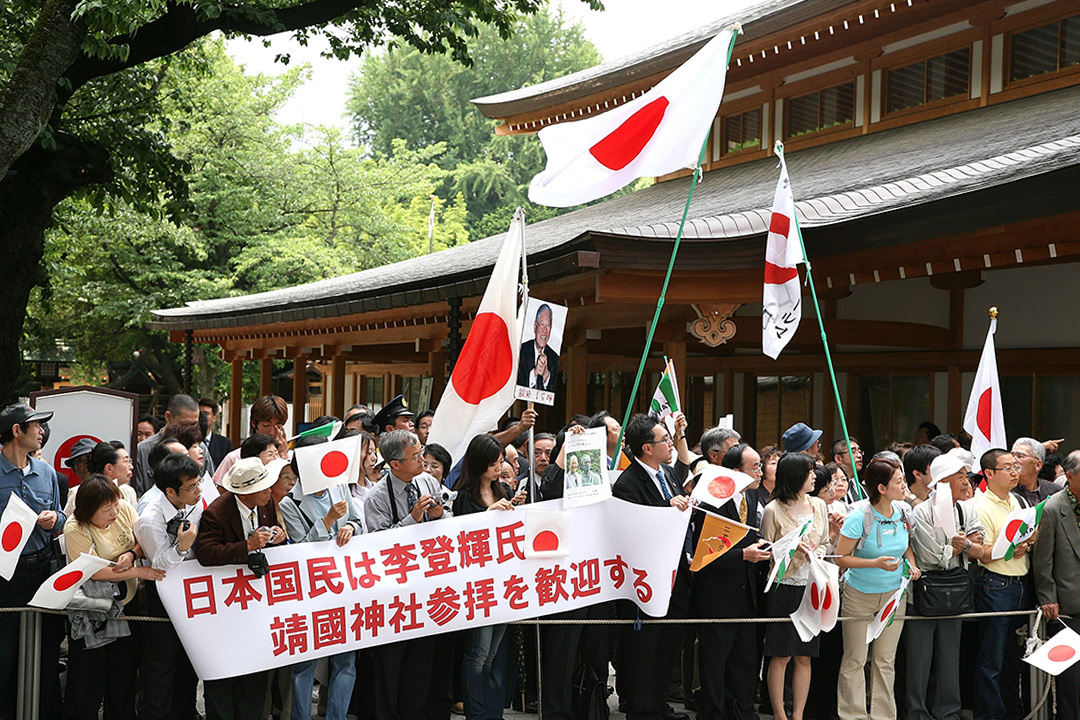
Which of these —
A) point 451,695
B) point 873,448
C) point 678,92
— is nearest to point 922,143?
point 873,448

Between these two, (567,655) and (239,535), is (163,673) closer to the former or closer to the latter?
(239,535)

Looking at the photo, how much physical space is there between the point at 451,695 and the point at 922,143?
335 inches

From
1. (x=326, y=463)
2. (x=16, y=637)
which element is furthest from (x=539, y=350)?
(x=16, y=637)

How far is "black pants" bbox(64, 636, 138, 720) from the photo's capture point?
5.80 metres

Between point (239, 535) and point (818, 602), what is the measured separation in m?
3.21

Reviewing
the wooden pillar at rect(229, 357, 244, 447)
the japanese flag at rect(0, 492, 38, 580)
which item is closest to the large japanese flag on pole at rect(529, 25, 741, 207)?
the japanese flag at rect(0, 492, 38, 580)

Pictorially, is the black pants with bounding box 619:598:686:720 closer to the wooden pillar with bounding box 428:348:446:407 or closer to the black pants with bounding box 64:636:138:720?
the black pants with bounding box 64:636:138:720

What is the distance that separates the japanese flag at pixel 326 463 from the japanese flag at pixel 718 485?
1878mm

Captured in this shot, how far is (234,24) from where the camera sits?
396 inches

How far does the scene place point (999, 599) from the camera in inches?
259

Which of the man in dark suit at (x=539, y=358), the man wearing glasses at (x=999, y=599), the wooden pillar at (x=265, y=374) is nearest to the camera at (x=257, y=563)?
the man in dark suit at (x=539, y=358)

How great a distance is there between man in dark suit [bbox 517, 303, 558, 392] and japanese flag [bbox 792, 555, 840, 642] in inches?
76.1

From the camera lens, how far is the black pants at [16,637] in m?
5.86

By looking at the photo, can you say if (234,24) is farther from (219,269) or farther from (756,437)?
(219,269)
